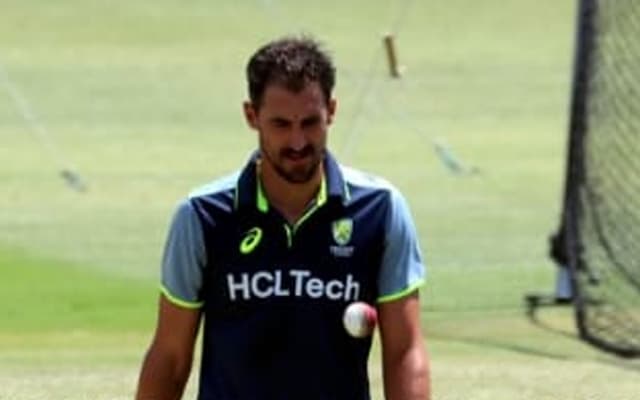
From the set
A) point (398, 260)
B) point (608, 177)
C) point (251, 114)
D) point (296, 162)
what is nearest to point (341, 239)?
point (398, 260)

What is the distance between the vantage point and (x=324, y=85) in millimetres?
5637

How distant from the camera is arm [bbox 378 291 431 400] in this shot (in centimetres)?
578

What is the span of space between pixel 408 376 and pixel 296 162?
0.61 meters

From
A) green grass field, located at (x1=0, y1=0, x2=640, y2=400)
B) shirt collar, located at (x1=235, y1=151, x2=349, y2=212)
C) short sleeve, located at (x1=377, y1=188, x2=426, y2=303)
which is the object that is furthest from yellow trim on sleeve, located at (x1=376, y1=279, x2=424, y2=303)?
green grass field, located at (x1=0, y1=0, x2=640, y2=400)

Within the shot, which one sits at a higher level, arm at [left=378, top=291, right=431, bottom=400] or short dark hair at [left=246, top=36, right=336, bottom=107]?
short dark hair at [left=246, top=36, right=336, bottom=107]

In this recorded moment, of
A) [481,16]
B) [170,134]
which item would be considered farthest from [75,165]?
[481,16]

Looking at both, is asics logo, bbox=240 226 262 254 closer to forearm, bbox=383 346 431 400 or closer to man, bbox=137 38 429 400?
man, bbox=137 38 429 400

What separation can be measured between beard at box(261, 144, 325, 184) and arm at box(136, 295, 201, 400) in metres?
0.45

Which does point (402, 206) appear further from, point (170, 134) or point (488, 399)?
point (170, 134)

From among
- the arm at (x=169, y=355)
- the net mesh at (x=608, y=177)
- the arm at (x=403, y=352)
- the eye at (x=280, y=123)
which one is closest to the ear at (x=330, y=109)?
the eye at (x=280, y=123)

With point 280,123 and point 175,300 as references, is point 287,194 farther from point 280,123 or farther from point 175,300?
point 175,300

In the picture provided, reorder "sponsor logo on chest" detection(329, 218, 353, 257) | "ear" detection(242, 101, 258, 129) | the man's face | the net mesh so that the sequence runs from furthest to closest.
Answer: the net mesh → "sponsor logo on chest" detection(329, 218, 353, 257) → "ear" detection(242, 101, 258, 129) → the man's face

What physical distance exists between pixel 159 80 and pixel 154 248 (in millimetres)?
14258

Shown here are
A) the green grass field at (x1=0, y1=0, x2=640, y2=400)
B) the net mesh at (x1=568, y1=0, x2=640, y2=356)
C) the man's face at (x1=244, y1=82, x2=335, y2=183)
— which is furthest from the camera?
the net mesh at (x1=568, y1=0, x2=640, y2=356)
